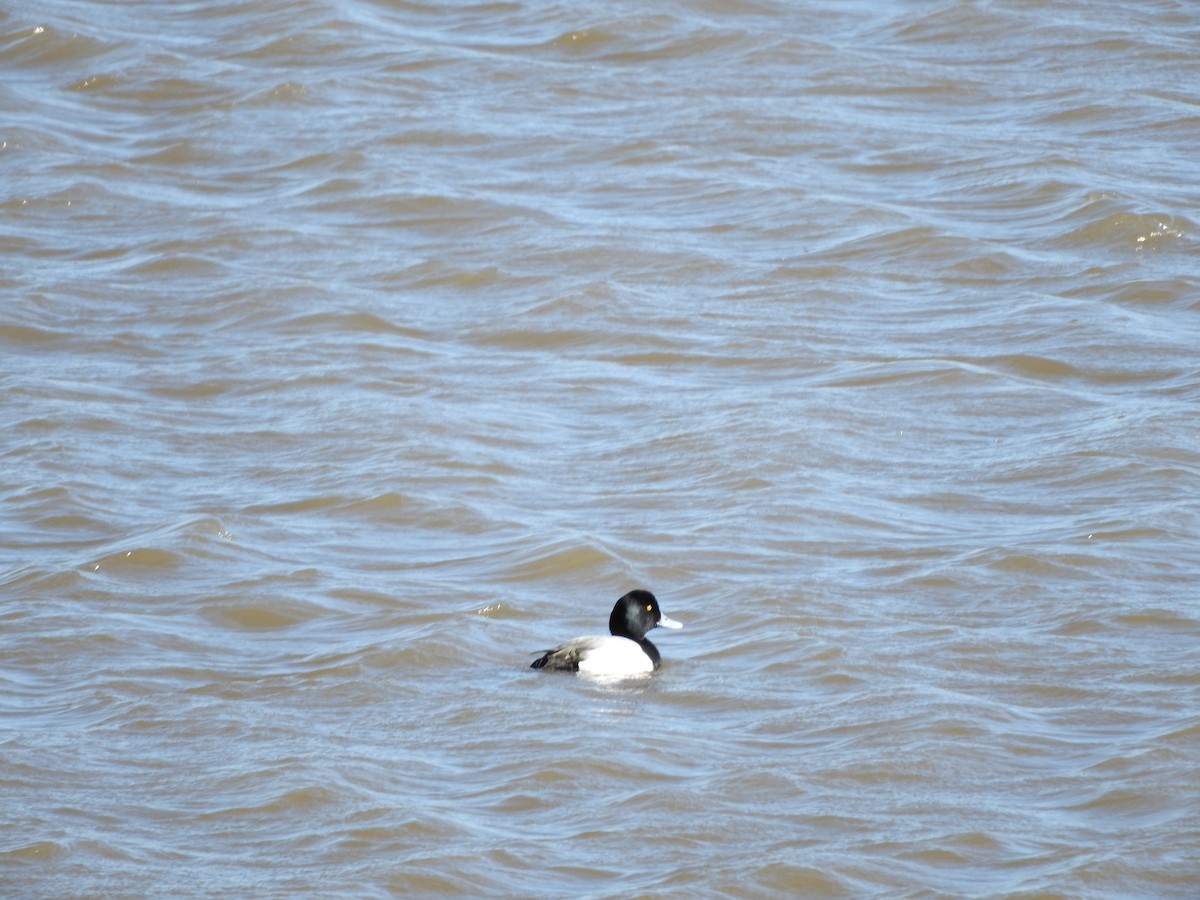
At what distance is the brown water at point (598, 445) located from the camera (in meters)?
6.06

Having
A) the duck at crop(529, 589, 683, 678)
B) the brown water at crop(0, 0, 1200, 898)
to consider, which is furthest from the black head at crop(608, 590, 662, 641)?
the brown water at crop(0, 0, 1200, 898)

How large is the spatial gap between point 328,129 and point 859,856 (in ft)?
31.7

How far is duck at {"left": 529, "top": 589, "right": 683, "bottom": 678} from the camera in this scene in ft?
23.7

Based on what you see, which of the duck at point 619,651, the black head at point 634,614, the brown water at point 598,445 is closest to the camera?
the brown water at point 598,445

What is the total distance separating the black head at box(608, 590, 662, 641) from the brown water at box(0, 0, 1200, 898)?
24 centimetres

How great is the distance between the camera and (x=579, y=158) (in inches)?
527

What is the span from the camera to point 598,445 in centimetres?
975

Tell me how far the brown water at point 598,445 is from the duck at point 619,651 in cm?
15

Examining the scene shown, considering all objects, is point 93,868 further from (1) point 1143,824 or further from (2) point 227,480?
(2) point 227,480

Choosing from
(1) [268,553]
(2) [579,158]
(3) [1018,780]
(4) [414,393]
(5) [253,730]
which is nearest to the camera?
(3) [1018,780]

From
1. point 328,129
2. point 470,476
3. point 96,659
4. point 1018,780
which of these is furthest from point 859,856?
point 328,129

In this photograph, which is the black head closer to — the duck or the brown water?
the duck

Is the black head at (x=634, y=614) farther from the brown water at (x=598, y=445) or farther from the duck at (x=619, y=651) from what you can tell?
the brown water at (x=598, y=445)

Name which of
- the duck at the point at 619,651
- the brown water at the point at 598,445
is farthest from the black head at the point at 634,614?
the brown water at the point at 598,445
